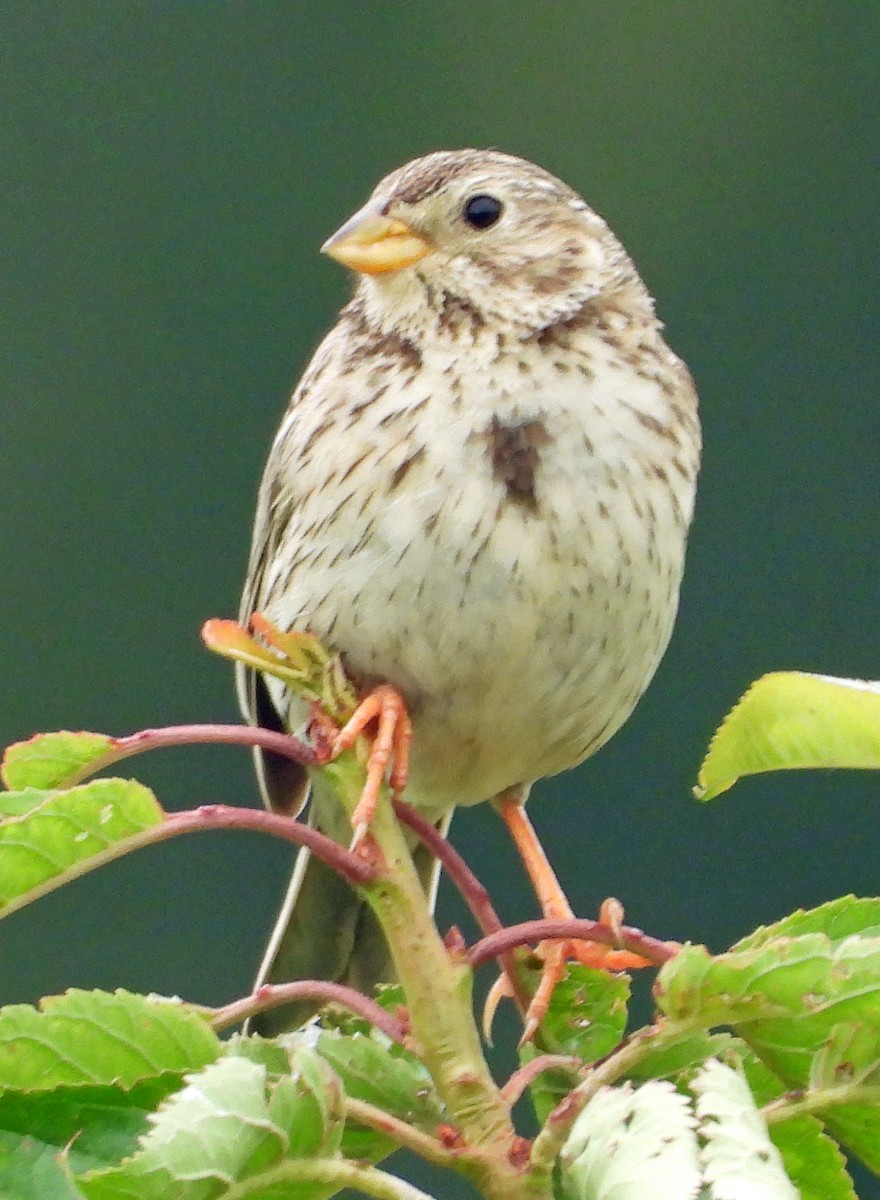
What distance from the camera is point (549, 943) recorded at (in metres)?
0.78

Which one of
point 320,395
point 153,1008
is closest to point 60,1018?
point 153,1008

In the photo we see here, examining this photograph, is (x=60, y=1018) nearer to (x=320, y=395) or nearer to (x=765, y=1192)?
(x=765, y=1192)

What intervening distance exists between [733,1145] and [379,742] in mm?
429

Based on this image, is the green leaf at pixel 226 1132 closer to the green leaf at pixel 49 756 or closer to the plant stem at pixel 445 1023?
the plant stem at pixel 445 1023

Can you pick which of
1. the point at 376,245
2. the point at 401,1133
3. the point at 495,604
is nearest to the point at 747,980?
the point at 401,1133

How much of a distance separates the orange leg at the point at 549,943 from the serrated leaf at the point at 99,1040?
0.14 meters

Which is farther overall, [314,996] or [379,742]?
[379,742]

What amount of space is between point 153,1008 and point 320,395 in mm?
574

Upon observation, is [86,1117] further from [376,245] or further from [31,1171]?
[376,245]

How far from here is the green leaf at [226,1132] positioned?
47cm

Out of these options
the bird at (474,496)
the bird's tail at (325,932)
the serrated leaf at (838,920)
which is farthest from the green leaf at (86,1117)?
the bird's tail at (325,932)

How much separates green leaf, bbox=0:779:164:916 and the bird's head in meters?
0.51

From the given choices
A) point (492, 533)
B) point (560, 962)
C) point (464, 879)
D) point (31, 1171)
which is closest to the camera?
Result: point (31, 1171)

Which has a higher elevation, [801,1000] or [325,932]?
[801,1000]
